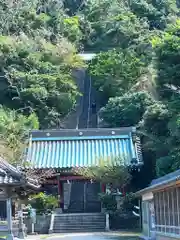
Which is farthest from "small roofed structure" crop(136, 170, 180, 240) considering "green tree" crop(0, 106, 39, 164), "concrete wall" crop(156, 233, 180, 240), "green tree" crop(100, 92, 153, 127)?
"green tree" crop(100, 92, 153, 127)

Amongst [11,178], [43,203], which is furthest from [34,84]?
[11,178]

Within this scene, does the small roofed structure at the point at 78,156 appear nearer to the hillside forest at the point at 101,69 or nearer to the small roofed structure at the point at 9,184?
the hillside forest at the point at 101,69

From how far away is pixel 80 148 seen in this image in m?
36.7

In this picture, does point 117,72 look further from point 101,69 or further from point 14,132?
→ point 14,132

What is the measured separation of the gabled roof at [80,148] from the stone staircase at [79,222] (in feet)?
11.1

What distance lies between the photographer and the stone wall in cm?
3030

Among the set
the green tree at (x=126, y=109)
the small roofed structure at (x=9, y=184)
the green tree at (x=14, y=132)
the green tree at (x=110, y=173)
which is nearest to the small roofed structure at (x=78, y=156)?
the green tree at (x=110, y=173)

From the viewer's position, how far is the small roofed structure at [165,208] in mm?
16734

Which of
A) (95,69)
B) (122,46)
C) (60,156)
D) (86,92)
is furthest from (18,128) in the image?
(122,46)

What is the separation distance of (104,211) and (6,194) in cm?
1943

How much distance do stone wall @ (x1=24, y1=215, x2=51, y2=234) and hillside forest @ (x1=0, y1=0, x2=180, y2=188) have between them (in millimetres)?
3758

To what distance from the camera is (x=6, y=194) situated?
Answer: 1338 centimetres

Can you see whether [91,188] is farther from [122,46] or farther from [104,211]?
[122,46]

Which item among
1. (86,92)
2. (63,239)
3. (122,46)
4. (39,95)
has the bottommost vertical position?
(63,239)
